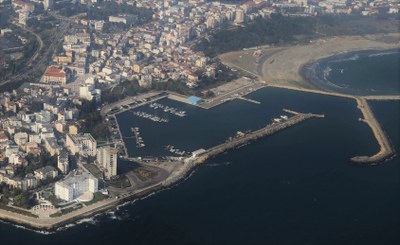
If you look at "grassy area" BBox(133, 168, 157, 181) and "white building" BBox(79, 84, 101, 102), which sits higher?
"white building" BBox(79, 84, 101, 102)

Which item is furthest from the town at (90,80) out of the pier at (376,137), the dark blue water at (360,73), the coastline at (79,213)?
the pier at (376,137)

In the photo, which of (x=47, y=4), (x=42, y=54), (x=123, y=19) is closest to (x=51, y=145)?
(x=42, y=54)

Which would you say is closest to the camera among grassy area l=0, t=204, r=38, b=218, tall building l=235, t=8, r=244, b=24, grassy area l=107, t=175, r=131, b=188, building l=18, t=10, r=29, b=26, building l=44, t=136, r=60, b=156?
grassy area l=0, t=204, r=38, b=218

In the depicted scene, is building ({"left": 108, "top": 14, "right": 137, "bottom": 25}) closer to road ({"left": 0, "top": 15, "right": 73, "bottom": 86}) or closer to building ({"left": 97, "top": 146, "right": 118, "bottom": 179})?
road ({"left": 0, "top": 15, "right": 73, "bottom": 86})

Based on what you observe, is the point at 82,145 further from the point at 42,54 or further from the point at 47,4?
the point at 47,4

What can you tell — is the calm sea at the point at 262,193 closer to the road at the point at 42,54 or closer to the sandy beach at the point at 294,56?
the sandy beach at the point at 294,56

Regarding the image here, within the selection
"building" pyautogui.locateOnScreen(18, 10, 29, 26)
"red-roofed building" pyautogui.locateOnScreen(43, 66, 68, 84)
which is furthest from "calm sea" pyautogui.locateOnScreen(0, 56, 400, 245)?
"building" pyautogui.locateOnScreen(18, 10, 29, 26)

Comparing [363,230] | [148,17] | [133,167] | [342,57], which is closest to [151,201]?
[133,167]

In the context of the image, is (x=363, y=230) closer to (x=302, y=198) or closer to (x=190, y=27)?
(x=302, y=198)
